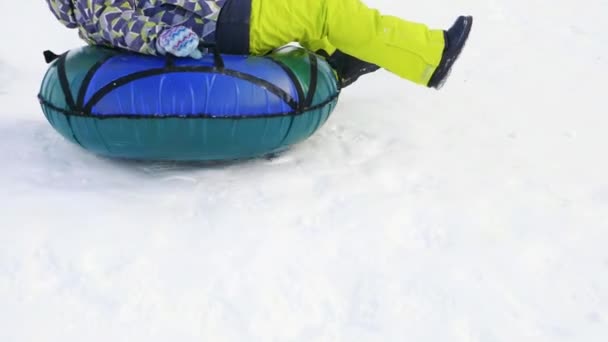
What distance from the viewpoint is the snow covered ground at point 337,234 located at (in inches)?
78.9

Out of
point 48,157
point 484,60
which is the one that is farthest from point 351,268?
point 484,60

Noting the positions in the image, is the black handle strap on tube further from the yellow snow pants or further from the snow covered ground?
the snow covered ground

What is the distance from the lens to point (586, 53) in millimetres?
4559

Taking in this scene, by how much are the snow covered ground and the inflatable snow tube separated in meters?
0.16

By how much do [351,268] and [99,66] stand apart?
4.44 feet

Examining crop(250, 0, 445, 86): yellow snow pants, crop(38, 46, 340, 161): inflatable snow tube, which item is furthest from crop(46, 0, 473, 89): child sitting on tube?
crop(38, 46, 340, 161): inflatable snow tube

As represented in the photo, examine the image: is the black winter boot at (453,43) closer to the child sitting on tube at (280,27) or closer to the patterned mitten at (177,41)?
the child sitting on tube at (280,27)

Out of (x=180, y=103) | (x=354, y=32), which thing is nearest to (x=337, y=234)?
(x=180, y=103)

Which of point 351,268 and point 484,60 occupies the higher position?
point 351,268

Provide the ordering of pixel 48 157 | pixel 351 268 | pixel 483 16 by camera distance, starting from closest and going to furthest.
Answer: pixel 351 268 → pixel 48 157 → pixel 483 16

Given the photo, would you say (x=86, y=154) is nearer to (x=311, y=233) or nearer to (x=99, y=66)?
(x=99, y=66)

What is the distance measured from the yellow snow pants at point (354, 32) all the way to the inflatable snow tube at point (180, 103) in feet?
0.43

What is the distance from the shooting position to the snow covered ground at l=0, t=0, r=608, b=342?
2.00 metres

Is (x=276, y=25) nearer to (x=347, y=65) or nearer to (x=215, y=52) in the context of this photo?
(x=215, y=52)
